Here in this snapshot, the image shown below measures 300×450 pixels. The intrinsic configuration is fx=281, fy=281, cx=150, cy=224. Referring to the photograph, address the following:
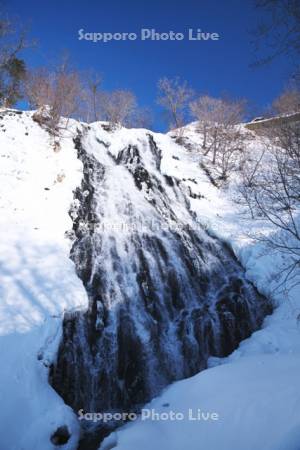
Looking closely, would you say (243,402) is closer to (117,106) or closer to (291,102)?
(291,102)

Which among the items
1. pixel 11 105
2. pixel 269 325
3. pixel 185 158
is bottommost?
pixel 269 325

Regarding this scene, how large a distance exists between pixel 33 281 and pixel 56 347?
219 centimetres

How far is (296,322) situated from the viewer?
7820 mm

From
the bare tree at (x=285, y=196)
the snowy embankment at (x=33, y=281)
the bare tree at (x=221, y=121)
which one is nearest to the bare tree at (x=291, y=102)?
the bare tree at (x=285, y=196)

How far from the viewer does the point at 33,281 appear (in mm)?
7633

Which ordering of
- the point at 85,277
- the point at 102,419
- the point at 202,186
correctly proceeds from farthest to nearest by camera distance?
the point at 202,186
the point at 85,277
the point at 102,419

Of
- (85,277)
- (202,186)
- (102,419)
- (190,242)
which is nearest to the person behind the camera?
(102,419)

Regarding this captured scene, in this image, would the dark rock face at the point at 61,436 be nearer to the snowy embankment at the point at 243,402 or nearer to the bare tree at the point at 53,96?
the snowy embankment at the point at 243,402

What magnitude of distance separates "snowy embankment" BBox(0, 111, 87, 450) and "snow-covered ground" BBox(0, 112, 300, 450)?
0.02m

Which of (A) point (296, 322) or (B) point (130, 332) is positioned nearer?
(B) point (130, 332)

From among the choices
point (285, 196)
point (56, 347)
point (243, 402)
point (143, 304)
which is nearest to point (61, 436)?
point (56, 347)

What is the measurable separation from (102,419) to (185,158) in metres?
17.9

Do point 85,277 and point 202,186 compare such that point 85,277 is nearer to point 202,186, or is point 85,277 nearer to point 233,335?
point 233,335

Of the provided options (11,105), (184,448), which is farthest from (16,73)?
(184,448)
